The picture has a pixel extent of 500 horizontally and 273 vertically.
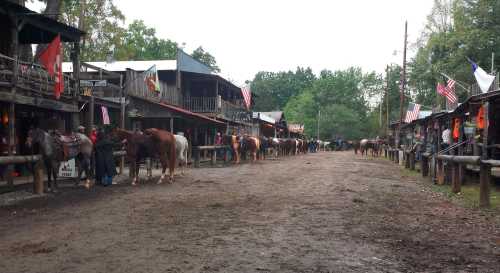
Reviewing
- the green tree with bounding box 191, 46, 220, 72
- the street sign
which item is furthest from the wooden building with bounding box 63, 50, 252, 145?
the green tree with bounding box 191, 46, 220, 72

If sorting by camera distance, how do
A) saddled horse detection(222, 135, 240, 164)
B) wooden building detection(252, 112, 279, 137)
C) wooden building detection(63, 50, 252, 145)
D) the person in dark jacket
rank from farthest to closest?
wooden building detection(252, 112, 279, 137)
saddled horse detection(222, 135, 240, 164)
wooden building detection(63, 50, 252, 145)
the person in dark jacket

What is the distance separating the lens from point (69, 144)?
1220cm

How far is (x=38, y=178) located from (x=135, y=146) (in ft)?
11.7

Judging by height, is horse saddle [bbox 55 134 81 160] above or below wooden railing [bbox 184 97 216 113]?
below

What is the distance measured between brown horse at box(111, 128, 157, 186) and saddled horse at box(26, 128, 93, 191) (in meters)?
1.26

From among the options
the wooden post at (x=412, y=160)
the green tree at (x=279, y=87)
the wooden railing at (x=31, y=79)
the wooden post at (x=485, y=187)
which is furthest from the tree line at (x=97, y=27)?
the green tree at (x=279, y=87)

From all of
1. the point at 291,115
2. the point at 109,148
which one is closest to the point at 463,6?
the point at 109,148

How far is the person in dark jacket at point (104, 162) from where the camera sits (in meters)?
13.4

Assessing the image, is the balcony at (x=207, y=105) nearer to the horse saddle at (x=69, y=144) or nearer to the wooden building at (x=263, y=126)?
the wooden building at (x=263, y=126)

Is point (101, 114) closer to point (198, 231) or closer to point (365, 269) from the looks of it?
point (198, 231)

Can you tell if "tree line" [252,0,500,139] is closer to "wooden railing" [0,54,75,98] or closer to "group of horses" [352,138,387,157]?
"group of horses" [352,138,387,157]

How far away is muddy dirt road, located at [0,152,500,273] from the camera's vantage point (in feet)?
17.0

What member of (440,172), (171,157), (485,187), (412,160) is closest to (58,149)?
(171,157)

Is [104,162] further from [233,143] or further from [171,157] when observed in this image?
[233,143]
